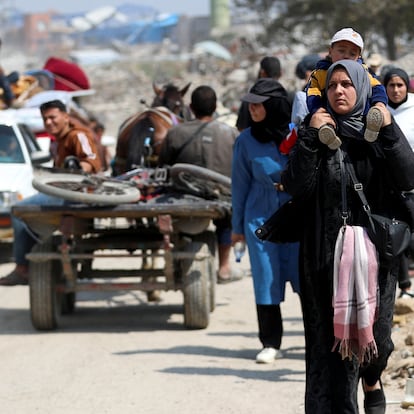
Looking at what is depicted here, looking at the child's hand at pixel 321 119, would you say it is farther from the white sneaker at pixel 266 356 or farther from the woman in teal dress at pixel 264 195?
the white sneaker at pixel 266 356

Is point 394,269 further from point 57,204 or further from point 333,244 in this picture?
point 57,204

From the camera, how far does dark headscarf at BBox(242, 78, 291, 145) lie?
27.2ft

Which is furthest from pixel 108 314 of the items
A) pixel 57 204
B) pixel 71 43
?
pixel 71 43

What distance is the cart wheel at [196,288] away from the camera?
9852 millimetres

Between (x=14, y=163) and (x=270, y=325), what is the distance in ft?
21.7

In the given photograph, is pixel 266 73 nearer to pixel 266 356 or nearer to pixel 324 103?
pixel 266 356

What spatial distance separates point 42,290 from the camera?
989cm

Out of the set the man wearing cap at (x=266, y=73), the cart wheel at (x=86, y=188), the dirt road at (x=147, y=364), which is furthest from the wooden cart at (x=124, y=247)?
the man wearing cap at (x=266, y=73)

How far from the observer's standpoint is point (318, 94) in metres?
5.83

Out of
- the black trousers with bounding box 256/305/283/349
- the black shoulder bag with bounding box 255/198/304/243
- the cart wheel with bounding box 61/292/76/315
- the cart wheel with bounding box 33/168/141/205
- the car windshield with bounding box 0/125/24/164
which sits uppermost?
the black shoulder bag with bounding box 255/198/304/243

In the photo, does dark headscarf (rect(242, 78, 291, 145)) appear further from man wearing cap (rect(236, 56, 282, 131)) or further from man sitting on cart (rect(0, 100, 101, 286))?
man wearing cap (rect(236, 56, 282, 131))

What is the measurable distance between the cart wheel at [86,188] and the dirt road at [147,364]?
1.07m

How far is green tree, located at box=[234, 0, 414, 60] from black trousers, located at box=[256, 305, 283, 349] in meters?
36.1

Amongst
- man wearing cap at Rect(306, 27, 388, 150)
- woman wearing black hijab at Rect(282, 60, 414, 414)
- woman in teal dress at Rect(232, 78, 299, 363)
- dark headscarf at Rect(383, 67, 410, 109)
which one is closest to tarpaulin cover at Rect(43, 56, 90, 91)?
dark headscarf at Rect(383, 67, 410, 109)
